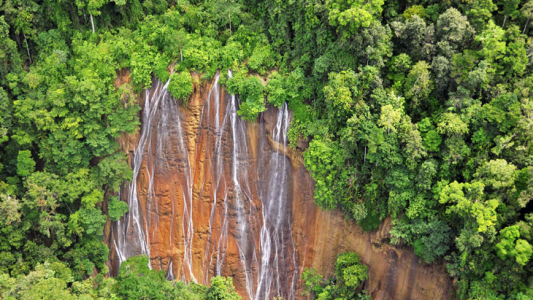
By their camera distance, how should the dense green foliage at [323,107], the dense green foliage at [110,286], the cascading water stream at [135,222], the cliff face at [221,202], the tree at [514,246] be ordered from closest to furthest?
1. the tree at [514,246]
2. the dense green foliage at [323,107]
3. the dense green foliage at [110,286]
4. the cliff face at [221,202]
5. the cascading water stream at [135,222]

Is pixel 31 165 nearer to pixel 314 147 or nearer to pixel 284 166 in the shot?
pixel 284 166

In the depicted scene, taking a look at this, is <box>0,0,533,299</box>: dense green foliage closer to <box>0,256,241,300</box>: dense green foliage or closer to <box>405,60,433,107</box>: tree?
<box>405,60,433,107</box>: tree

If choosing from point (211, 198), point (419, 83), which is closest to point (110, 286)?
point (211, 198)

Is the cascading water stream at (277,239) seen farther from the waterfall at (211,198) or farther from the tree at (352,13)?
the tree at (352,13)

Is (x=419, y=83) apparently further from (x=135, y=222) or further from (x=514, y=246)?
(x=135, y=222)

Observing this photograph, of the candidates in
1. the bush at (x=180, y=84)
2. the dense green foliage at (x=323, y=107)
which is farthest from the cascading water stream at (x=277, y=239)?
the bush at (x=180, y=84)

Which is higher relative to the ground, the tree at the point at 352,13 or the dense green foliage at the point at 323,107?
the tree at the point at 352,13

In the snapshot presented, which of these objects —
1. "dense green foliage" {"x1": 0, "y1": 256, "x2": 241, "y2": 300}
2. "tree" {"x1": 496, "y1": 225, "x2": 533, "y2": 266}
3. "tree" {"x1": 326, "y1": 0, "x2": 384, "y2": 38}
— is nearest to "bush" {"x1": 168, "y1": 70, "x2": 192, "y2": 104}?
"tree" {"x1": 326, "y1": 0, "x2": 384, "y2": 38}
